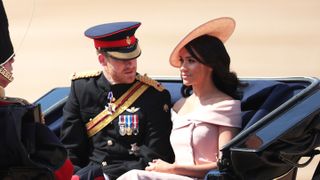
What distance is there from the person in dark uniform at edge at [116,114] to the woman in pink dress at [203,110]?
0.13 meters

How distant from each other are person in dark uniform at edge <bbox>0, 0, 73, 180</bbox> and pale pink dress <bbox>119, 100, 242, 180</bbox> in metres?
0.99

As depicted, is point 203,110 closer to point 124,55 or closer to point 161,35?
point 124,55

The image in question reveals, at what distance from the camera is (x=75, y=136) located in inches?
199

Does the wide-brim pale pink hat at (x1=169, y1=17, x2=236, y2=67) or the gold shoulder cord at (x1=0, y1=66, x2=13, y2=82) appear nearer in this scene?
the gold shoulder cord at (x1=0, y1=66, x2=13, y2=82)

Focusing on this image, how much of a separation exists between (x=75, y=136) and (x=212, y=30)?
98cm

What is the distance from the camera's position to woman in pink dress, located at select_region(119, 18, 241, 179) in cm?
459

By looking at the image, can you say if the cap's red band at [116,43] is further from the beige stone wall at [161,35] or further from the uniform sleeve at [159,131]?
the beige stone wall at [161,35]

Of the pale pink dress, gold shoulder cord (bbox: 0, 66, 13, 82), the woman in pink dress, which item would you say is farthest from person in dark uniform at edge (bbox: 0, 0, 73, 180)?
the pale pink dress

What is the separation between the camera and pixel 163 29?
12.5 meters

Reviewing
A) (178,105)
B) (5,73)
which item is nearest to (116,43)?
(178,105)

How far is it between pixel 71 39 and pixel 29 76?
58.4 inches

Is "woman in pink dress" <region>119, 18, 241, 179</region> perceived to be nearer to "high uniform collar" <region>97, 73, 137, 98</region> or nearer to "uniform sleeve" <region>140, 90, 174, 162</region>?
"uniform sleeve" <region>140, 90, 174, 162</region>

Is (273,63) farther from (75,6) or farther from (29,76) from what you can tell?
(75,6)

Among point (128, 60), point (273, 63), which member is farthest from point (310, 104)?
point (273, 63)
